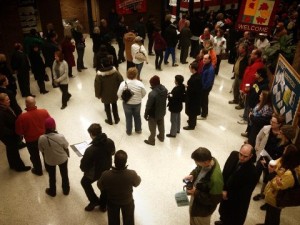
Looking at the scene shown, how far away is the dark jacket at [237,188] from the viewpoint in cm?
332

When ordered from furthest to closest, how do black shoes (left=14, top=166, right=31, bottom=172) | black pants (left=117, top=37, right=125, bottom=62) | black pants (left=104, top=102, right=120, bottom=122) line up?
black pants (left=117, top=37, right=125, bottom=62), black pants (left=104, top=102, right=120, bottom=122), black shoes (left=14, top=166, right=31, bottom=172)

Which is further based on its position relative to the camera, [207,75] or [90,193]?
[207,75]

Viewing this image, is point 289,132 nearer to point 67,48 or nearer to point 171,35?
point 171,35

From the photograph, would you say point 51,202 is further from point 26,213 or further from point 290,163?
point 290,163

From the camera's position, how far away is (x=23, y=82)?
304 inches

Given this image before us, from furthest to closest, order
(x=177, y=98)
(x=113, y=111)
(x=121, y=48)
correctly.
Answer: (x=121, y=48) < (x=113, y=111) < (x=177, y=98)

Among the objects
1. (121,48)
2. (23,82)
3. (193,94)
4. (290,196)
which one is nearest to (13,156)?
(23,82)

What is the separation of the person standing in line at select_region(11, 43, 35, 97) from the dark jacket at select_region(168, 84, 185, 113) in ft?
12.9

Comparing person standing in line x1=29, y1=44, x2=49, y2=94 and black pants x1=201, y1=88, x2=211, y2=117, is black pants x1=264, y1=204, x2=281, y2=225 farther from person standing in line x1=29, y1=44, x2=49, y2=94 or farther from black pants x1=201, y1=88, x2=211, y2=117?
person standing in line x1=29, y1=44, x2=49, y2=94

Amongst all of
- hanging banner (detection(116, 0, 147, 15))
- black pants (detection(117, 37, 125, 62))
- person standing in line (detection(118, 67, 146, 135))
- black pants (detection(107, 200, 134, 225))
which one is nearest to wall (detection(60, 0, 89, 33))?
hanging banner (detection(116, 0, 147, 15))

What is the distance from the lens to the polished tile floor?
4449 mm

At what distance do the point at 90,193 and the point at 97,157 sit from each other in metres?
0.75

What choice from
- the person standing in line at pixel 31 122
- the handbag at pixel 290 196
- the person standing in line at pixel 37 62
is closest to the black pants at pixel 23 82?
the person standing in line at pixel 37 62

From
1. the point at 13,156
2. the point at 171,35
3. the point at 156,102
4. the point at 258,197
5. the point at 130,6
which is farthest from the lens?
the point at 130,6
